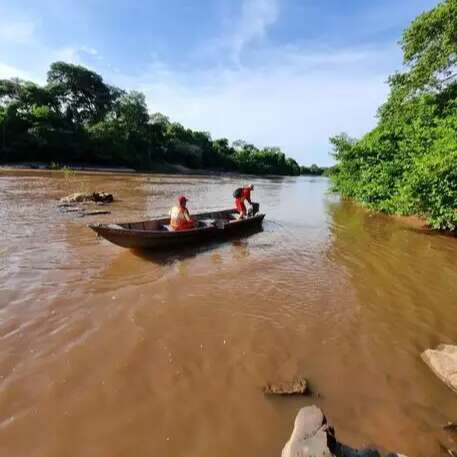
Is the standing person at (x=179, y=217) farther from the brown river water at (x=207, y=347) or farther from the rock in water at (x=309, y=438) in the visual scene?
the rock in water at (x=309, y=438)

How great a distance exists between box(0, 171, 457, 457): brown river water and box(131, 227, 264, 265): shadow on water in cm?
9

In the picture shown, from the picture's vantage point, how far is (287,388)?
146 inches

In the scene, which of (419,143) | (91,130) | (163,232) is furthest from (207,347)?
(91,130)

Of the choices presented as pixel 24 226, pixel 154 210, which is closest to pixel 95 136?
pixel 154 210

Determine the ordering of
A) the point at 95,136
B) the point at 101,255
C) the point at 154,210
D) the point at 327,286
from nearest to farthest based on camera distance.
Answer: the point at 327,286, the point at 101,255, the point at 154,210, the point at 95,136

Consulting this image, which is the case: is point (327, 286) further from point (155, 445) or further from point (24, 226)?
point (24, 226)

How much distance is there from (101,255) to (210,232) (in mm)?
3152

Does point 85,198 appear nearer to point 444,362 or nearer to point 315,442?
point 444,362

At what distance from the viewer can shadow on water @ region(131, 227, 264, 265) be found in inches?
318

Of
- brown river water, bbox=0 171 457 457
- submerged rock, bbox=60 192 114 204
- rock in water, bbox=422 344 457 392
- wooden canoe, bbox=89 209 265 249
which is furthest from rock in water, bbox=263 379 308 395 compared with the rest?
submerged rock, bbox=60 192 114 204

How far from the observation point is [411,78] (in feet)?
59.0

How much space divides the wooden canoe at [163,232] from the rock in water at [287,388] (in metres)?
4.93

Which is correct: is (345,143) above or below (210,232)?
above

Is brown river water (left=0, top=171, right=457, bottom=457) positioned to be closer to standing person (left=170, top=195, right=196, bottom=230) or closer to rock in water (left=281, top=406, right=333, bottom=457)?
rock in water (left=281, top=406, right=333, bottom=457)
